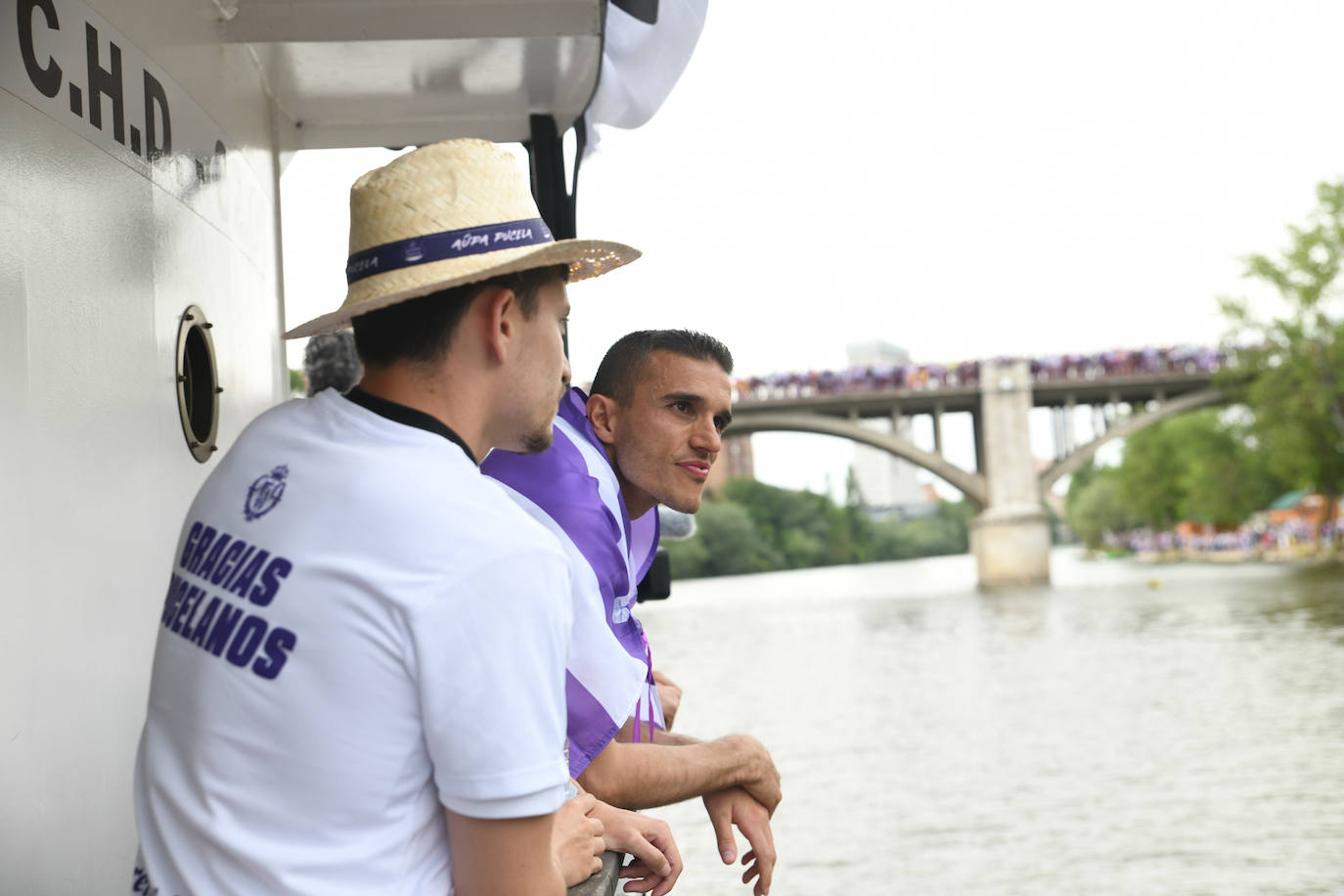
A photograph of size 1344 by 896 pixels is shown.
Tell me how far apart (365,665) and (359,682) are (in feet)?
0.05

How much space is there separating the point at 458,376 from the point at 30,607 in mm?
822

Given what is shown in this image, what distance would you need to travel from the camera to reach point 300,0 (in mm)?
2932

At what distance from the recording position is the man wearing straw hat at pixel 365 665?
1.12 metres

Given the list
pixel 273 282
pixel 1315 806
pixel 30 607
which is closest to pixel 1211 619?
pixel 1315 806

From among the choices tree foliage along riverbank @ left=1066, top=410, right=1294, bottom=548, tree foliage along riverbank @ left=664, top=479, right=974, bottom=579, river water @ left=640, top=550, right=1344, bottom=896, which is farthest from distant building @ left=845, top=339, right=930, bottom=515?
river water @ left=640, top=550, right=1344, bottom=896

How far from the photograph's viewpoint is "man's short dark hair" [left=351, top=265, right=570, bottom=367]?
1.29 metres

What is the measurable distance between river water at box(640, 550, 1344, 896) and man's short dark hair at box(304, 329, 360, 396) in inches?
164

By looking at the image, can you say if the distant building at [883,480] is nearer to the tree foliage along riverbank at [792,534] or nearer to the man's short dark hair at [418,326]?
the tree foliage along riverbank at [792,534]

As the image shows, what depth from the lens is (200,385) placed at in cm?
278

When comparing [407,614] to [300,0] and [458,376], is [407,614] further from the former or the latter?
[300,0]

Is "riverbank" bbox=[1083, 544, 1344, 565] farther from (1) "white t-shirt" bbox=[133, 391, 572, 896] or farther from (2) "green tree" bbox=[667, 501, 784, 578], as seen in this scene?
(1) "white t-shirt" bbox=[133, 391, 572, 896]

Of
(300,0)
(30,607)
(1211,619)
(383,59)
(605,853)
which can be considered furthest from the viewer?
(1211,619)

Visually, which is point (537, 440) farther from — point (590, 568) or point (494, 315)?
point (590, 568)

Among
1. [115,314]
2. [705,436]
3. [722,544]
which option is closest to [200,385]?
[115,314]
